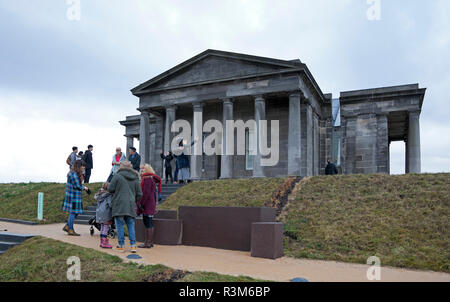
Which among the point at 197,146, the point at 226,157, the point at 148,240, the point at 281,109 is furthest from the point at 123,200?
the point at 281,109

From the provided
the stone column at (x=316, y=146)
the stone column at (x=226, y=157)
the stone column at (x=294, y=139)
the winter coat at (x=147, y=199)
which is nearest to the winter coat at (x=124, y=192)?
the winter coat at (x=147, y=199)

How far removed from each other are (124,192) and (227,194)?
7432 mm

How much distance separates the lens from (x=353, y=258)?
331 inches

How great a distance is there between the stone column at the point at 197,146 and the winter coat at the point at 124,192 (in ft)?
50.5

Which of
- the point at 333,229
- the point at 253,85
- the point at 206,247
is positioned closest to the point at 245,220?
the point at 206,247

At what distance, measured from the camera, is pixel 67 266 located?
6.89 meters

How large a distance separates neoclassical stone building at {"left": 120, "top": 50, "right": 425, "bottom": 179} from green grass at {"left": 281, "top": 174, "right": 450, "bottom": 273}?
8309 mm

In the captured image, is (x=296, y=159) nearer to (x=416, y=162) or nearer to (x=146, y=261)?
(x=416, y=162)

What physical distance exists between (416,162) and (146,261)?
22.7m

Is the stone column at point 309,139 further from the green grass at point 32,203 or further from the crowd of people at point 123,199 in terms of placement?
the crowd of people at point 123,199

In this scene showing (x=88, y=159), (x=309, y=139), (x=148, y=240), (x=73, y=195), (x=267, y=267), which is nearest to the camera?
(x=267, y=267)

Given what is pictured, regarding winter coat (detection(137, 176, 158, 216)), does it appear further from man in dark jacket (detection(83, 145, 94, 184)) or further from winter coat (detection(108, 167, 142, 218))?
man in dark jacket (detection(83, 145, 94, 184))

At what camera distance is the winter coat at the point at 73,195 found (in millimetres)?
10047

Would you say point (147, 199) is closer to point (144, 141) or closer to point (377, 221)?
point (377, 221)
